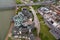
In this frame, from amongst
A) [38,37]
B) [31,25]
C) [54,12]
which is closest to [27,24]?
[31,25]

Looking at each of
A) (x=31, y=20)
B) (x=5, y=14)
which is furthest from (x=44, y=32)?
(x=5, y=14)

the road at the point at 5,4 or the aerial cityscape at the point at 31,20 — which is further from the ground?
the road at the point at 5,4

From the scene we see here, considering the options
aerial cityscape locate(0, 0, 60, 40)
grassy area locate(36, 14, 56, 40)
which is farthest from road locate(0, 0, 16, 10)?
grassy area locate(36, 14, 56, 40)

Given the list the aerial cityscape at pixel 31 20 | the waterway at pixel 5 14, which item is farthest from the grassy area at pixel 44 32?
the waterway at pixel 5 14

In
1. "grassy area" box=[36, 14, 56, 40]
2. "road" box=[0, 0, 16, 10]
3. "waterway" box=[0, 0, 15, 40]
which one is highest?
"road" box=[0, 0, 16, 10]

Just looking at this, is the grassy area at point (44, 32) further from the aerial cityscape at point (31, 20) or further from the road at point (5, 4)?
the road at point (5, 4)

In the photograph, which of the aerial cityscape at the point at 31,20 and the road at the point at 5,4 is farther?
the aerial cityscape at the point at 31,20

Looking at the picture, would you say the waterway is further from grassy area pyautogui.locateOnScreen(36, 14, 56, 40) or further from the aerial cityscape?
grassy area pyautogui.locateOnScreen(36, 14, 56, 40)

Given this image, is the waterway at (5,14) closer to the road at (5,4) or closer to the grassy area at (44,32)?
the road at (5,4)

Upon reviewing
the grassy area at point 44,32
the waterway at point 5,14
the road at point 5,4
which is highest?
the road at point 5,4
